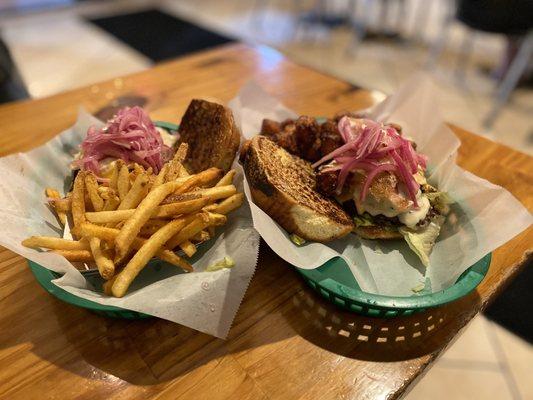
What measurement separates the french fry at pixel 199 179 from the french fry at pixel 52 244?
1.03 ft

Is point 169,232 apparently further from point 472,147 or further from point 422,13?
point 422,13

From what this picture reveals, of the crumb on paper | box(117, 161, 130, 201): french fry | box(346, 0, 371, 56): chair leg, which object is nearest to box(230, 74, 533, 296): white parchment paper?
the crumb on paper

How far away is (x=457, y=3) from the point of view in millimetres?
4406

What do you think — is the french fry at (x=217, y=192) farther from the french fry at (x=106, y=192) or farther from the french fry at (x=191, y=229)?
the french fry at (x=106, y=192)

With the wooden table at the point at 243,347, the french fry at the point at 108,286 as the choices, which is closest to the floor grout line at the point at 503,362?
the wooden table at the point at 243,347

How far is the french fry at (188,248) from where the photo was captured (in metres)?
1.22

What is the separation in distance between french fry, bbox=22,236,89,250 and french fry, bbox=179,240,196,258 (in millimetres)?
274

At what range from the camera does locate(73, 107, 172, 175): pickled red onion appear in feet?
4.91

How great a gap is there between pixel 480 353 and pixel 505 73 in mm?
4227

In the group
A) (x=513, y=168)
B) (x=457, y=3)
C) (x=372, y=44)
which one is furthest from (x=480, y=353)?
(x=372, y=44)

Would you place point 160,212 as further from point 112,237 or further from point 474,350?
point 474,350

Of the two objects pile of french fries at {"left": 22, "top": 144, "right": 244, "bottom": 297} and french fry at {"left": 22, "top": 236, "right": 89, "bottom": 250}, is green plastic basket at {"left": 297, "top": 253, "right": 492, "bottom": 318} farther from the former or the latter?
french fry at {"left": 22, "top": 236, "right": 89, "bottom": 250}

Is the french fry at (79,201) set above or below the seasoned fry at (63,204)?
above

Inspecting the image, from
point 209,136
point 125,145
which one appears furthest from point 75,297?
point 209,136
